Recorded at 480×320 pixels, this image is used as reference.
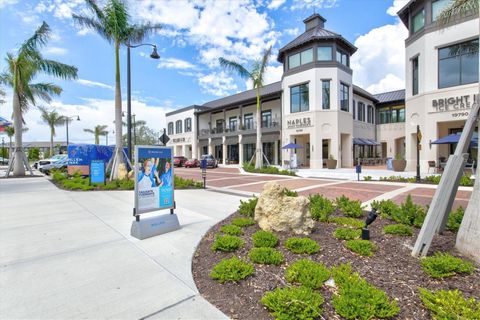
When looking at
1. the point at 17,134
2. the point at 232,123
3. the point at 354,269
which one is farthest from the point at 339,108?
the point at 17,134

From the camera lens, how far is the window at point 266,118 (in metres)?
32.3

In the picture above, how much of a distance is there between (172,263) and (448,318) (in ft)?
11.2

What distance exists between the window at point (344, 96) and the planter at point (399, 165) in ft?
29.0

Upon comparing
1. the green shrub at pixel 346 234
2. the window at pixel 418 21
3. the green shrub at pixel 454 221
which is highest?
the window at pixel 418 21

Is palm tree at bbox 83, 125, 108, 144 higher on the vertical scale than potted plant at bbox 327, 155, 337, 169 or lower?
higher

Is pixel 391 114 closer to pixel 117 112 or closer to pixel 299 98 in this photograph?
A: pixel 299 98

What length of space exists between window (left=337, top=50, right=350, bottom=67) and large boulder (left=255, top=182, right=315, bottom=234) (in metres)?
24.3

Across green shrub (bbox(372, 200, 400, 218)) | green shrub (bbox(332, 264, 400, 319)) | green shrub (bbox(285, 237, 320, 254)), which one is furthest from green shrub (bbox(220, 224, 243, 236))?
green shrub (bbox(372, 200, 400, 218))

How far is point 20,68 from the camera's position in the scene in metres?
17.5

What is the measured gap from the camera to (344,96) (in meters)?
26.0

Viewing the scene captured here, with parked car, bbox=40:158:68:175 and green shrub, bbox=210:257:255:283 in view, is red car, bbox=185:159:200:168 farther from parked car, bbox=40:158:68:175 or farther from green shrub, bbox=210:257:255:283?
green shrub, bbox=210:257:255:283

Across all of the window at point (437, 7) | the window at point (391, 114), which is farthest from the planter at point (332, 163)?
the window at point (391, 114)

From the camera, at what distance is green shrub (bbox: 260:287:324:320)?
2.49 meters

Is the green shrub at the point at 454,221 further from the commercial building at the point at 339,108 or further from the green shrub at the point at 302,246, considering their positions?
the commercial building at the point at 339,108
